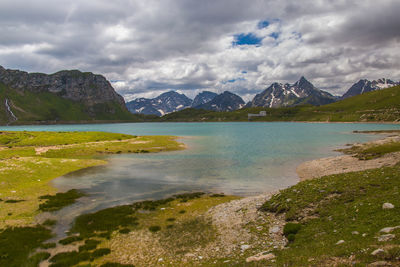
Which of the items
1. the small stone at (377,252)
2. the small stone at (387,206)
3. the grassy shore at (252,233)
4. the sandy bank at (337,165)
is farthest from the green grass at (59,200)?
the sandy bank at (337,165)

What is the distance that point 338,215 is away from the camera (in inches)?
743

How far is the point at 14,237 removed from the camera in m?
21.2

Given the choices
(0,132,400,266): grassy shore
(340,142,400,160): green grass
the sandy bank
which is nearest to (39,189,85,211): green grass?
(0,132,400,266): grassy shore

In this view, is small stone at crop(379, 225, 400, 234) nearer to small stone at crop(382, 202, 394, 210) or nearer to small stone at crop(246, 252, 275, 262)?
small stone at crop(382, 202, 394, 210)

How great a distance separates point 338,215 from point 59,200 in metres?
34.0

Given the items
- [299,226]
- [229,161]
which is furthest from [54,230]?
[229,161]

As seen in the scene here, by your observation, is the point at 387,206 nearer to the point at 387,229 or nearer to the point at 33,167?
the point at 387,229

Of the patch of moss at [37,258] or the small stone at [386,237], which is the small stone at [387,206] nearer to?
the small stone at [386,237]

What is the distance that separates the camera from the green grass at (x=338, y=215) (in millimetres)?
12789

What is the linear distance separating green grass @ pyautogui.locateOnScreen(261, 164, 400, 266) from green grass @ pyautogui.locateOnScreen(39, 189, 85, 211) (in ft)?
84.6

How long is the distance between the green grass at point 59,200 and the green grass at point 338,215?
25788 mm

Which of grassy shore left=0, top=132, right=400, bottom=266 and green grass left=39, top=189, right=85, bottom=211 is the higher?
grassy shore left=0, top=132, right=400, bottom=266

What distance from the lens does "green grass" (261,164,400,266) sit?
12789mm

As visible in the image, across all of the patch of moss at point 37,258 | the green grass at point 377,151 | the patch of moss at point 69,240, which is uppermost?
the green grass at point 377,151
